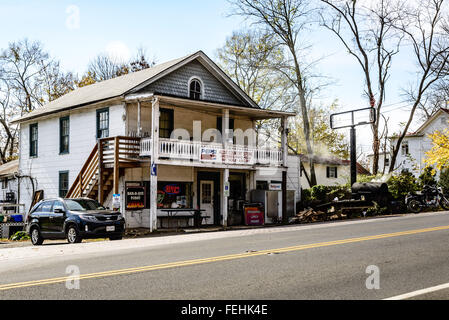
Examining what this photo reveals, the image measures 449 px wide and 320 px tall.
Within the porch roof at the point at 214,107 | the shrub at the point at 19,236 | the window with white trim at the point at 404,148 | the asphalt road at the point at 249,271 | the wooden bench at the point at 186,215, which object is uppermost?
the window with white trim at the point at 404,148

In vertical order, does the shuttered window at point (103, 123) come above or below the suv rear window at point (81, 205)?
above

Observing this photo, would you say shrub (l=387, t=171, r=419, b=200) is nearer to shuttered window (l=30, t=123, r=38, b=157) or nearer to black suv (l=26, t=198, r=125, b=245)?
black suv (l=26, t=198, r=125, b=245)

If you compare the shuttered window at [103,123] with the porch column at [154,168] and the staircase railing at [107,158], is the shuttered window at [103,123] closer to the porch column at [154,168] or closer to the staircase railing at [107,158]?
the staircase railing at [107,158]

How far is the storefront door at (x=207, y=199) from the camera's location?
2591cm

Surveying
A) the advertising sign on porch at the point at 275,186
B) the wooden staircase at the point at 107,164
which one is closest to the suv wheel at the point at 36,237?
the wooden staircase at the point at 107,164

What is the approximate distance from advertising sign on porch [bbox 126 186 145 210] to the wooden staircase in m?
0.91

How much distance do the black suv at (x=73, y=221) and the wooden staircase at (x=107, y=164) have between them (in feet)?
11.3

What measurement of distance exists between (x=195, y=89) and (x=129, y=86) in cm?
380

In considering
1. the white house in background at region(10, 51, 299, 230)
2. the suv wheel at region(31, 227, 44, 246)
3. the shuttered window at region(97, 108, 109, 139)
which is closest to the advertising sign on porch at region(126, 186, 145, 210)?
the white house in background at region(10, 51, 299, 230)

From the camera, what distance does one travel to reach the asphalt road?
709cm

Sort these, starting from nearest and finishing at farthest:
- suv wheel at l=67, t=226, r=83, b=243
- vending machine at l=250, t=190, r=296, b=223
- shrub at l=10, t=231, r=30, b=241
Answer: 1. suv wheel at l=67, t=226, r=83, b=243
2. shrub at l=10, t=231, r=30, b=241
3. vending machine at l=250, t=190, r=296, b=223

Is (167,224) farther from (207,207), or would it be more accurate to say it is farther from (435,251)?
(435,251)

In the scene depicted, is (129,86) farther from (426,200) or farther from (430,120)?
(430,120)

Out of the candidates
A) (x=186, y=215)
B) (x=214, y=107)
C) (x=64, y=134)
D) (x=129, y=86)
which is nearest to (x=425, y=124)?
(x=214, y=107)
